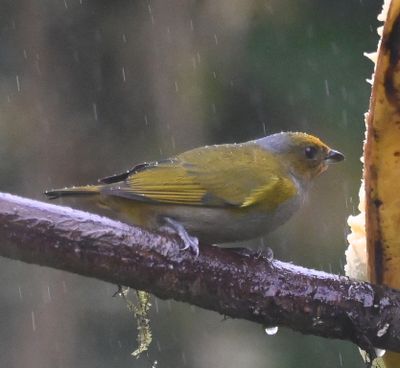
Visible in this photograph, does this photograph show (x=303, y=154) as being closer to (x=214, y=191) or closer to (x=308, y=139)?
(x=308, y=139)

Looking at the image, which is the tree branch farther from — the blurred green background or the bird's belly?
the blurred green background

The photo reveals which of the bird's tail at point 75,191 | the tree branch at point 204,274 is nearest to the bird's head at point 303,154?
the bird's tail at point 75,191

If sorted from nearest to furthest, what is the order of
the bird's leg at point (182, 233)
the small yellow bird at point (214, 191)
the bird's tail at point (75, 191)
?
the bird's leg at point (182, 233)
the bird's tail at point (75, 191)
the small yellow bird at point (214, 191)

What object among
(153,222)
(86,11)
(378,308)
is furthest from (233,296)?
(86,11)

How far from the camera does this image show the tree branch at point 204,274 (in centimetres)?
209

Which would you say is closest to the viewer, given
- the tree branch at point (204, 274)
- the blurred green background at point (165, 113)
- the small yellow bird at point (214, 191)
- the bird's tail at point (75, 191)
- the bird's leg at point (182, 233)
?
the tree branch at point (204, 274)

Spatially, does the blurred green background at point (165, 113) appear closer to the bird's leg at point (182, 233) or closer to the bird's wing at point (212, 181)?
the bird's wing at point (212, 181)

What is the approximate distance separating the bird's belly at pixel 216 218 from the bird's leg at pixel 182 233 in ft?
0.08

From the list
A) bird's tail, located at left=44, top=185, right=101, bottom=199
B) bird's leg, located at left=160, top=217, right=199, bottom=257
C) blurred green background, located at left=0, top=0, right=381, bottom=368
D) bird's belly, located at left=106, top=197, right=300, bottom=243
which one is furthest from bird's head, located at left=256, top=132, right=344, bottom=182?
blurred green background, located at left=0, top=0, right=381, bottom=368

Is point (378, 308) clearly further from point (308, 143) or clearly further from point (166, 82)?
point (166, 82)

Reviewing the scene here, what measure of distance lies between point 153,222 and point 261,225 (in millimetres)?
336

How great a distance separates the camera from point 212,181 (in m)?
3.13

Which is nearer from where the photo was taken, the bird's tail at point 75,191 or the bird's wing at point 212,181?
the bird's tail at point 75,191

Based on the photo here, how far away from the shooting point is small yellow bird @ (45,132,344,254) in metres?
2.92
